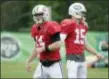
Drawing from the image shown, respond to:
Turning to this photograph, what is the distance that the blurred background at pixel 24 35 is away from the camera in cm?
1817

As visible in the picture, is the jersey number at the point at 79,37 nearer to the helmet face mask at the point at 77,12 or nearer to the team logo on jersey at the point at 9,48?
the helmet face mask at the point at 77,12

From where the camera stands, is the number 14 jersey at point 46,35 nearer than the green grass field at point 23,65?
Yes

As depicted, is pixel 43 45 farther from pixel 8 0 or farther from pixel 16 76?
pixel 8 0

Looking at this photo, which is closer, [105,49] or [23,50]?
[105,49]

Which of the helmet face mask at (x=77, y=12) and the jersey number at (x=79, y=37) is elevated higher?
the helmet face mask at (x=77, y=12)

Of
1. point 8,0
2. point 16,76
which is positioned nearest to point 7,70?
point 16,76

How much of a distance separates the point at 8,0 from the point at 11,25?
4.50 metres

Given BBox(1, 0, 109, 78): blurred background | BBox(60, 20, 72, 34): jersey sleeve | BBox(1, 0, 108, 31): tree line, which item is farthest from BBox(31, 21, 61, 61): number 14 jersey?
BBox(1, 0, 108, 31): tree line

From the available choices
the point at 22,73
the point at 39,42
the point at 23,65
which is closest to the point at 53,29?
the point at 39,42

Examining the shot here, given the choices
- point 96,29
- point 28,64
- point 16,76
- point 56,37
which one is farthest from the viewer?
point 96,29

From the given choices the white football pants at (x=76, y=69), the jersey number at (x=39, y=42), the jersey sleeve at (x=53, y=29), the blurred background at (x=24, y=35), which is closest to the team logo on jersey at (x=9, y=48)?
the blurred background at (x=24, y=35)

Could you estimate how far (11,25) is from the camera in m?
24.8

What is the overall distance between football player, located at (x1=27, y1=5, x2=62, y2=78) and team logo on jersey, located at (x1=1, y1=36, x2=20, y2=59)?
1245cm

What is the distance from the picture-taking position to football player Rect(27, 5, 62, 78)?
835 centimetres
